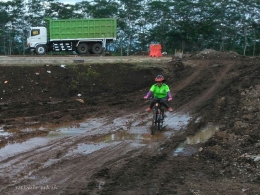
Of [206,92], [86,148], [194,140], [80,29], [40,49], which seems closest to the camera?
[86,148]

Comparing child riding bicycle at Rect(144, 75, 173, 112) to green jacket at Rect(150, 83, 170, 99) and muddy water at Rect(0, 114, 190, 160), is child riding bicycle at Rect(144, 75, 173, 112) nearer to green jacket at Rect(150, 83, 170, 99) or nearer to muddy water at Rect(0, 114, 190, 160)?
green jacket at Rect(150, 83, 170, 99)

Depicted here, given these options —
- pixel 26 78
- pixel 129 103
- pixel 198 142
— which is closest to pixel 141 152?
pixel 198 142

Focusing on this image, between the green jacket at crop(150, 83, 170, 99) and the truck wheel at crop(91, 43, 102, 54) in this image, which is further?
the truck wheel at crop(91, 43, 102, 54)

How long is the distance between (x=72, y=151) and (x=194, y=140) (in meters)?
3.57

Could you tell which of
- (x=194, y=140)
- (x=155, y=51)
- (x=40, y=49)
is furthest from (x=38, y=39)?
(x=194, y=140)

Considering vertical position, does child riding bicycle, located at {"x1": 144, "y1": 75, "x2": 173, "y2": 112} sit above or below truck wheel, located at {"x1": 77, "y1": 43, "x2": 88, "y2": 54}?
below

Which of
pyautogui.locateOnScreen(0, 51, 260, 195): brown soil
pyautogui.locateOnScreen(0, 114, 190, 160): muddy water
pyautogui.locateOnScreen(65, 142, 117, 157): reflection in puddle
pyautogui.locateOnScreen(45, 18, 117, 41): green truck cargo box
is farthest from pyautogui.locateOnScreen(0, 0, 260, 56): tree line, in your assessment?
pyautogui.locateOnScreen(65, 142, 117, 157): reflection in puddle

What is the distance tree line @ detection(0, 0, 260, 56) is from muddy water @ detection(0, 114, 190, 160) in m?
44.0

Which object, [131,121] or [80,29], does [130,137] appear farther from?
[80,29]

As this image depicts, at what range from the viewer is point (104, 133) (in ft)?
41.3

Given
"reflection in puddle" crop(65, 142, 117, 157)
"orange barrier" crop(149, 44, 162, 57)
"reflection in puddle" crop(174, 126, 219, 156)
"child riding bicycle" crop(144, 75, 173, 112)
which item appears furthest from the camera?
"orange barrier" crop(149, 44, 162, 57)

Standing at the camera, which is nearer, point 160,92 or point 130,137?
point 130,137

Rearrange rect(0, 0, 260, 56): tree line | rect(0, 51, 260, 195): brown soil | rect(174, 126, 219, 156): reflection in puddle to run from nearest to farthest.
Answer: rect(0, 51, 260, 195): brown soil < rect(174, 126, 219, 156): reflection in puddle < rect(0, 0, 260, 56): tree line

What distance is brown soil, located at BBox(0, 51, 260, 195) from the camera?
7.47 metres
